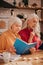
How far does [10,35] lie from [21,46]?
0.34m

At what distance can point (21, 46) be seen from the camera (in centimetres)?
218

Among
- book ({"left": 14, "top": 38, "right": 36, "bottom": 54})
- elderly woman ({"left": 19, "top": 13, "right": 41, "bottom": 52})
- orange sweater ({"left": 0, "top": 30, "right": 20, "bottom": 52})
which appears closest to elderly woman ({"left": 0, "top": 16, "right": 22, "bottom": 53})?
orange sweater ({"left": 0, "top": 30, "right": 20, "bottom": 52})

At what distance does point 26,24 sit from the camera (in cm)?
265

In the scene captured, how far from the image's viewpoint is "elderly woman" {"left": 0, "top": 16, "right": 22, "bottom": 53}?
7.79 ft

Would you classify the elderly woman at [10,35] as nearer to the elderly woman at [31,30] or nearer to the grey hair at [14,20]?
the grey hair at [14,20]

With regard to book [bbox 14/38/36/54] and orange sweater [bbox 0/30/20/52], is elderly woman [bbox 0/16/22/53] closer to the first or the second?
orange sweater [bbox 0/30/20/52]

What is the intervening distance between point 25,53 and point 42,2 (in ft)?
10.4

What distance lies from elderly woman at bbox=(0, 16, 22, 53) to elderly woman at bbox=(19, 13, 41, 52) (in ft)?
0.74

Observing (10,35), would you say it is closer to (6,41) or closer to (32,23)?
(6,41)

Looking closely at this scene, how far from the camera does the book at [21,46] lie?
2115 mm

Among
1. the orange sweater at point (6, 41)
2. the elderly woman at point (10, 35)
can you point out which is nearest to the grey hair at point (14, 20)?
the elderly woman at point (10, 35)

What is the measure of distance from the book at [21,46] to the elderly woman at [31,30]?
38 cm

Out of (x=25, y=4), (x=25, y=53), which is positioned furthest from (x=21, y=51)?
(x=25, y=4)

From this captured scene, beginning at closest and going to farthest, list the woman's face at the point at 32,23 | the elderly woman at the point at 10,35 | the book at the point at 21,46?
the book at the point at 21,46, the elderly woman at the point at 10,35, the woman's face at the point at 32,23
